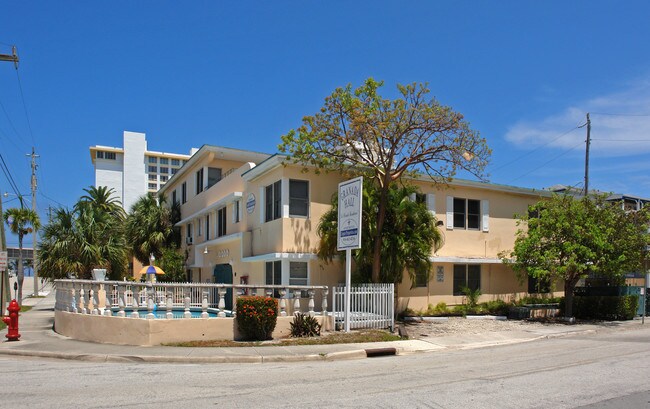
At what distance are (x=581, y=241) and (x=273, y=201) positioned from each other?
37.9ft

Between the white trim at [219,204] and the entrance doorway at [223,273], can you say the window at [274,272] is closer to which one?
the white trim at [219,204]

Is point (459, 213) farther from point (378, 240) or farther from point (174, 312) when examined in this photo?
point (174, 312)

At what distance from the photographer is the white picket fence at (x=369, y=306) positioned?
16734 mm

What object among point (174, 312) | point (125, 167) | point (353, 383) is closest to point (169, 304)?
point (174, 312)

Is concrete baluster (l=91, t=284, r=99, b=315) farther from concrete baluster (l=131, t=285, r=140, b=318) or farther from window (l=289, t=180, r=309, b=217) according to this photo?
window (l=289, t=180, r=309, b=217)

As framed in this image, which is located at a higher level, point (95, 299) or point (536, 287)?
point (95, 299)

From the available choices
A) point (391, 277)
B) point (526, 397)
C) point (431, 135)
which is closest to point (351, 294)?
point (391, 277)

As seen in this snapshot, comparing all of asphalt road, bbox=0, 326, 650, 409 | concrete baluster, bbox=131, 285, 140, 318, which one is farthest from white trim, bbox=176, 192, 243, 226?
asphalt road, bbox=0, 326, 650, 409

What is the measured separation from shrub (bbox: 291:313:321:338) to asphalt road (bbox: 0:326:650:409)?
9.45 feet

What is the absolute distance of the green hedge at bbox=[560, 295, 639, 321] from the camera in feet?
74.2

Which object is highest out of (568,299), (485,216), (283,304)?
(485,216)

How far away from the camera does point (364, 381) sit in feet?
31.6

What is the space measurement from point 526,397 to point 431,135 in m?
11.7

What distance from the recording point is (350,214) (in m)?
16.6
